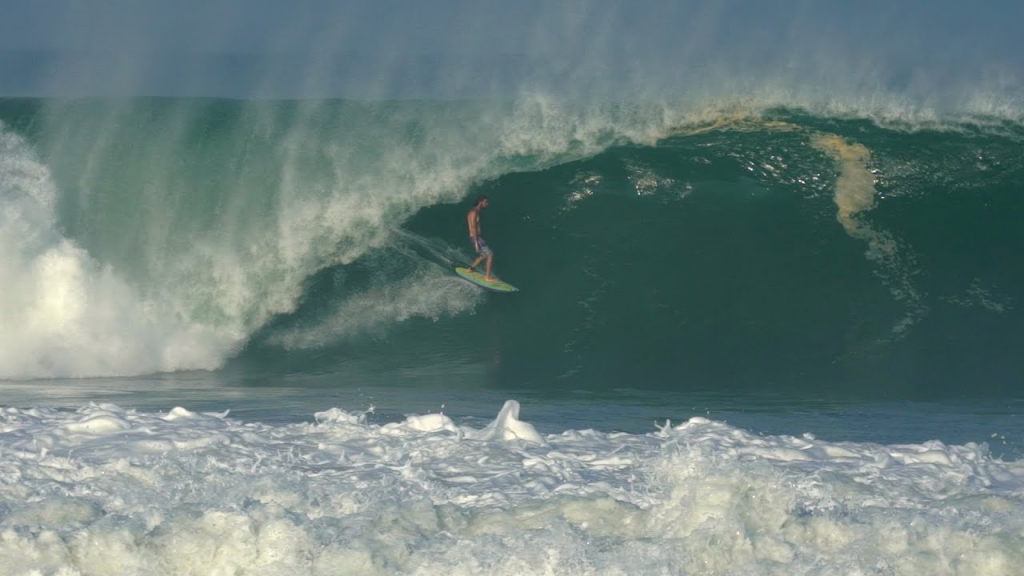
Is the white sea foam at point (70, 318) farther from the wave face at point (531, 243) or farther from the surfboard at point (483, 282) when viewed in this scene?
the surfboard at point (483, 282)

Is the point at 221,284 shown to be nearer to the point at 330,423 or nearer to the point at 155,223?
the point at 155,223

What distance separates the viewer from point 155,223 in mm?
13461

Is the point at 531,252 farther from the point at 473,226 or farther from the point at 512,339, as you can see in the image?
the point at 512,339

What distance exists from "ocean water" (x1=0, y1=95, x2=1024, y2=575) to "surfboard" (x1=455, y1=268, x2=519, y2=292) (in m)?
0.11

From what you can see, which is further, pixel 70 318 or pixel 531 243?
pixel 531 243

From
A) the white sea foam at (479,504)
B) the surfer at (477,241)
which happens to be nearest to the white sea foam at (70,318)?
the surfer at (477,241)

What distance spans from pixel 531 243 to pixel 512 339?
205cm

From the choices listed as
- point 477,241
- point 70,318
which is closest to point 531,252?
point 477,241

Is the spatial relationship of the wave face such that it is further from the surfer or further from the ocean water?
the surfer

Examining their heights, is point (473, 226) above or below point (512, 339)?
above

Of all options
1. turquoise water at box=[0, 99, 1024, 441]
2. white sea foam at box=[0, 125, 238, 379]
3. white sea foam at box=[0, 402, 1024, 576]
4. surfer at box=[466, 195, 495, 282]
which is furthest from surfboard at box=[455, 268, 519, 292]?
white sea foam at box=[0, 402, 1024, 576]

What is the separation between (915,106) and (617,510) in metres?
11.2

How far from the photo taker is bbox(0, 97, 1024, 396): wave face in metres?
10.9

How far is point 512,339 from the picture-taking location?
11.2m
